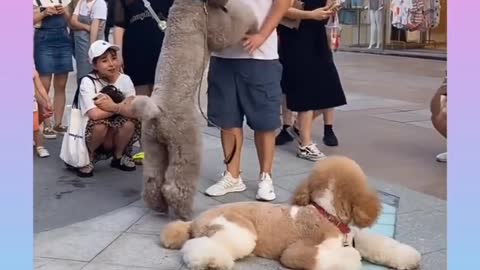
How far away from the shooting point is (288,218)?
4031 millimetres

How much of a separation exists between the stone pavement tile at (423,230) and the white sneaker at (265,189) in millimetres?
892

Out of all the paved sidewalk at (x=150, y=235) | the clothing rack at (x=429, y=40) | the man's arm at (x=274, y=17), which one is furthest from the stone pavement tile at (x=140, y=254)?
the clothing rack at (x=429, y=40)

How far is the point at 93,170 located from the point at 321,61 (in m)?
2.21

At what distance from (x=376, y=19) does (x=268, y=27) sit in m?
14.3

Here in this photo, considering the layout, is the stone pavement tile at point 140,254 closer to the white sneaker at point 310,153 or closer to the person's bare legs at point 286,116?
the white sneaker at point 310,153

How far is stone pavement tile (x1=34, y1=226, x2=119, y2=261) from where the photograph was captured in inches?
166

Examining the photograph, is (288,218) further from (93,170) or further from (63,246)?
(93,170)

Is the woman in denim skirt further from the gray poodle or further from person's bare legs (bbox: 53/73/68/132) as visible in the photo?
the gray poodle

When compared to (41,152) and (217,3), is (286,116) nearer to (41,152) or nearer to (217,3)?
(41,152)

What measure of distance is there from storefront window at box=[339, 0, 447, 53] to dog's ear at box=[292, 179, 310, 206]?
1268 centimetres

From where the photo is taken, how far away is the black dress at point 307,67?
6586 millimetres

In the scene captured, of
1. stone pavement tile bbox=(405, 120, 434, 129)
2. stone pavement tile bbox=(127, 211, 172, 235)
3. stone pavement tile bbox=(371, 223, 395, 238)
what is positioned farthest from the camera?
stone pavement tile bbox=(405, 120, 434, 129)

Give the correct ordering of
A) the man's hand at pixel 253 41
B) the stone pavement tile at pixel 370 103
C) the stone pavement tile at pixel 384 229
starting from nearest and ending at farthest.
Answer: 1. the stone pavement tile at pixel 384 229
2. the man's hand at pixel 253 41
3. the stone pavement tile at pixel 370 103

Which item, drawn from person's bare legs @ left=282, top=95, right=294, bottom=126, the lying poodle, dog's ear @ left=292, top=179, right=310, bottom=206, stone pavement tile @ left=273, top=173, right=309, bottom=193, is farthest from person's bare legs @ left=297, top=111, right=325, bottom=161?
dog's ear @ left=292, top=179, right=310, bottom=206
